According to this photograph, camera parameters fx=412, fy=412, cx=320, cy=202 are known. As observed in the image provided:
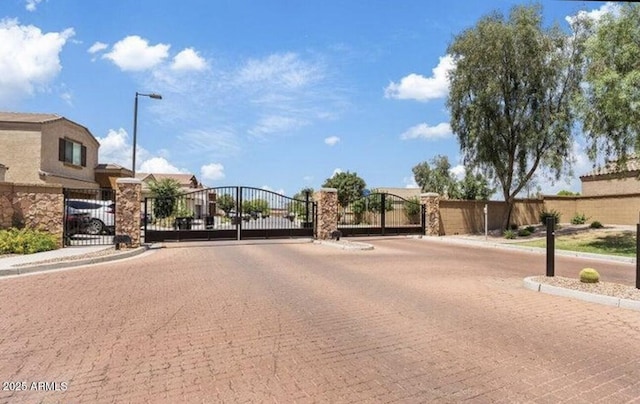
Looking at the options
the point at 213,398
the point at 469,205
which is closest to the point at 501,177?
the point at 469,205

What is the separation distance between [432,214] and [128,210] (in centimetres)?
1557

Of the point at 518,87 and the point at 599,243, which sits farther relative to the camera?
the point at 518,87

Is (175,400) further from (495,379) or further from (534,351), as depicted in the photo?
(534,351)

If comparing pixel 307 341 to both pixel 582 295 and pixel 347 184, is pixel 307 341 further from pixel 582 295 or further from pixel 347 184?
pixel 347 184

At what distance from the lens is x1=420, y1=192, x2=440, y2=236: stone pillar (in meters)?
23.1

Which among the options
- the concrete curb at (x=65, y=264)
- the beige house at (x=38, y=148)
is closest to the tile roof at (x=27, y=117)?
the beige house at (x=38, y=148)

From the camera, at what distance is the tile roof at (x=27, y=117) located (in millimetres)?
25039

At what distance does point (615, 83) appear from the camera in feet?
48.7

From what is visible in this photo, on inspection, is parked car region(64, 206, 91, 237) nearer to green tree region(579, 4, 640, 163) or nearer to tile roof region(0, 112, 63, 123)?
tile roof region(0, 112, 63, 123)

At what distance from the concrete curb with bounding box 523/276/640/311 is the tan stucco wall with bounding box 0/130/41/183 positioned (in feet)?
87.4

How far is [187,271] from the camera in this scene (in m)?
10.6

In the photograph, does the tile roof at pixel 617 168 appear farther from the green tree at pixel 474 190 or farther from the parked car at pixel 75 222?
the parked car at pixel 75 222

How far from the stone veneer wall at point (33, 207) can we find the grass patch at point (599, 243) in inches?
743

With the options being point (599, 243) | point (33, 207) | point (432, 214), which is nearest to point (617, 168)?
point (599, 243)
